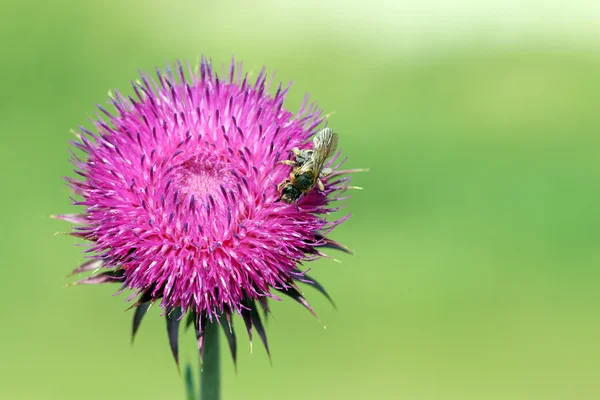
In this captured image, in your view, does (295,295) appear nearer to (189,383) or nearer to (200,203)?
(200,203)

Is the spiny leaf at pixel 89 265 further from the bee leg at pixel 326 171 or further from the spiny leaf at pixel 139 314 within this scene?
the bee leg at pixel 326 171

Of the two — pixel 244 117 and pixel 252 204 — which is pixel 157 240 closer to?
pixel 252 204

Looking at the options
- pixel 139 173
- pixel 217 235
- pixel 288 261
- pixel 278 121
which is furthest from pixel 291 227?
pixel 139 173

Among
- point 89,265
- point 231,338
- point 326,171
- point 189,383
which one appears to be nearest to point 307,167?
point 326,171

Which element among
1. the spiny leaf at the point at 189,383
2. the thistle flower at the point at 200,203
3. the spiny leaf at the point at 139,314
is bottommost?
the spiny leaf at the point at 189,383

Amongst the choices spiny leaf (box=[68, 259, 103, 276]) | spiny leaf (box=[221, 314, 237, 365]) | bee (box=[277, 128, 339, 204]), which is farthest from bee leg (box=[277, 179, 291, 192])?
spiny leaf (box=[68, 259, 103, 276])

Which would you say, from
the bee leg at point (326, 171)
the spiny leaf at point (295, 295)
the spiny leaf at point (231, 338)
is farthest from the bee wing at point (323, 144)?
the spiny leaf at point (231, 338)
